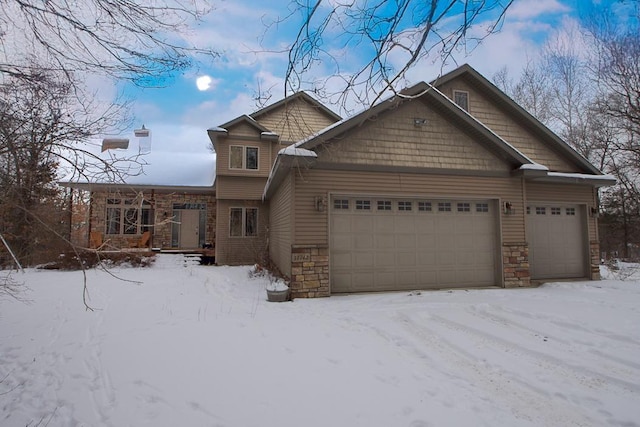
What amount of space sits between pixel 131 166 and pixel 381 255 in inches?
232

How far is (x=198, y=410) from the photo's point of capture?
9.75ft

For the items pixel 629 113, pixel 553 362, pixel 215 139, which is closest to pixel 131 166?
pixel 553 362

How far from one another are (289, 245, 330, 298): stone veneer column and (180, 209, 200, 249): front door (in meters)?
10.0

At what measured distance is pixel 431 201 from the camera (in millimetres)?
8633

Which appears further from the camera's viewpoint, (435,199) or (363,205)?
(435,199)

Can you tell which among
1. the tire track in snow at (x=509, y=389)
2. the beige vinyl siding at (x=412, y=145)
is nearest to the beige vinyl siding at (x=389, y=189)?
the beige vinyl siding at (x=412, y=145)

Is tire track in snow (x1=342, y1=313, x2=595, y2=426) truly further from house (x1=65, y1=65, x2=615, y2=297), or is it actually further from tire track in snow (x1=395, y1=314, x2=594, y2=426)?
house (x1=65, y1=65, x2=615, y2=297)

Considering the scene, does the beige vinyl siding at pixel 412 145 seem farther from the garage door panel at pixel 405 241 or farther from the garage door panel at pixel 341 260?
the garage door panel at pixel 341 260

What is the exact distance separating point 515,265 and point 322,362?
7.06 metres

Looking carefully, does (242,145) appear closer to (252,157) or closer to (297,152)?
(252,157)

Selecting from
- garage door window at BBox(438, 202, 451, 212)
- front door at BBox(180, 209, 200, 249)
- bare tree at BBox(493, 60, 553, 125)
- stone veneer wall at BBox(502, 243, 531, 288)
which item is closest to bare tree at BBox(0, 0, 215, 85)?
garage door window at BBox(438, 202, 451, 212)

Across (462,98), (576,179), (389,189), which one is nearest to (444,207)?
(389,189)

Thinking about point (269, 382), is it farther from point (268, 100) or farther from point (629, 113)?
point (629, 113)

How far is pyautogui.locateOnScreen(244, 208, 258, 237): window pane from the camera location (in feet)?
47.8
